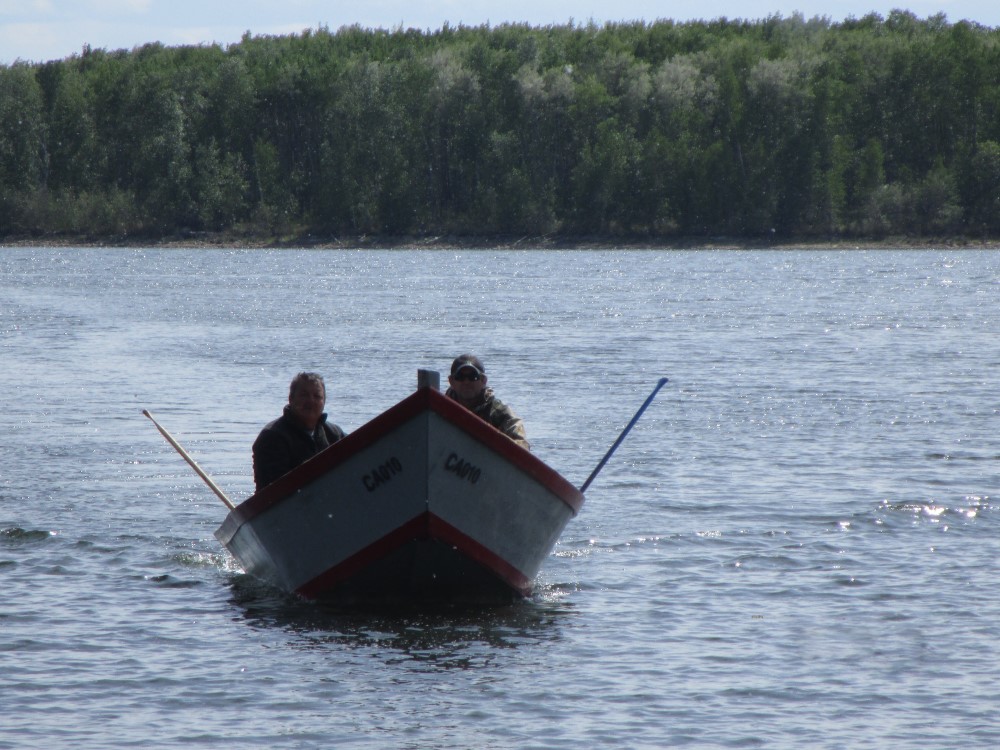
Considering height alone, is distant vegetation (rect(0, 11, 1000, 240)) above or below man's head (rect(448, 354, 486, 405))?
above

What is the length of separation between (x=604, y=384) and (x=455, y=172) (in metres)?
83.4

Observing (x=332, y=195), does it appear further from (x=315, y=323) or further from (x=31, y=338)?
(x=31, y=338)

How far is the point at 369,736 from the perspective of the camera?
8.36 m

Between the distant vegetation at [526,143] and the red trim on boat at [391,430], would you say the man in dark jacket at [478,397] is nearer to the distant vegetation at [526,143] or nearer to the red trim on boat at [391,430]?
the red trim on boat at [391,430]

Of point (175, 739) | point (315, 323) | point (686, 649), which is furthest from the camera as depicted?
point (315, 323)

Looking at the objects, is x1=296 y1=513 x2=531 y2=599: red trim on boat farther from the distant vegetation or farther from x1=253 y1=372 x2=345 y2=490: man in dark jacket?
the distant vegetation

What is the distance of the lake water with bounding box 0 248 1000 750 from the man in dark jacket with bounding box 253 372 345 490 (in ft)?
3.48

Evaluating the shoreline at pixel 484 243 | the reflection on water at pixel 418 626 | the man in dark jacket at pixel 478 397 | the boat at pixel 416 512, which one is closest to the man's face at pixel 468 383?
the man in dark jacket at pixel 478 397

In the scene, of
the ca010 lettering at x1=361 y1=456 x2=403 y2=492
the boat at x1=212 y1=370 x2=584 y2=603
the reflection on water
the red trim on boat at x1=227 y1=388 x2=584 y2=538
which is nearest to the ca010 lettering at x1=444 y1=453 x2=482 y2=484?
the boat at x1=212 y1=370 x2=584 y2=603

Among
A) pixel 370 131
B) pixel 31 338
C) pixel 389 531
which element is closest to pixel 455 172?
pixel 370 131

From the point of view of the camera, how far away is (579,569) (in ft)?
41.5

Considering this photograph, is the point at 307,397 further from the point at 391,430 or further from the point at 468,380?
the point at 468,380

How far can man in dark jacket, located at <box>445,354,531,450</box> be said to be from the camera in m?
11.0

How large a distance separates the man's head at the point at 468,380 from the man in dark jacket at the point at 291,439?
3.14 ft
